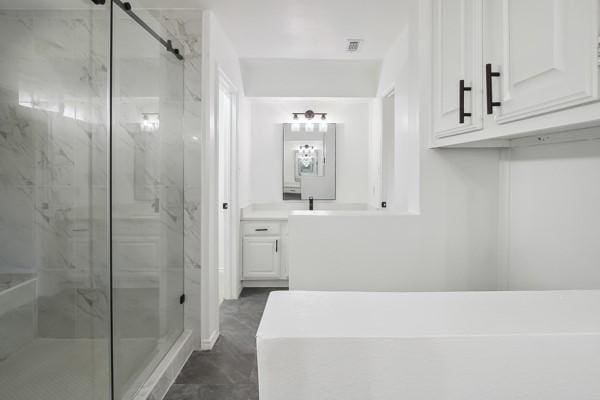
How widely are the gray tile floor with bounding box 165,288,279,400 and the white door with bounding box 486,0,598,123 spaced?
1981 mm

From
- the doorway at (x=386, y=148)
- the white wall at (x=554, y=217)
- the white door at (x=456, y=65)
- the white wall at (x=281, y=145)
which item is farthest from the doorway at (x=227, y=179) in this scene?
the white wall at (x=554, y=217)

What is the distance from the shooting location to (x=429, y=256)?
160cm

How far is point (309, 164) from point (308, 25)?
6.87ft

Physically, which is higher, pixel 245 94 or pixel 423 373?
pixel 245 94

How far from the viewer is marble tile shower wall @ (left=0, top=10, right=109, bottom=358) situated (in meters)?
1.35

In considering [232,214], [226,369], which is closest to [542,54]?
[226,369]

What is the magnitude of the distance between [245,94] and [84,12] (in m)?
2.44

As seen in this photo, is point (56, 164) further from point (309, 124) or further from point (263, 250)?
point (309, 124)

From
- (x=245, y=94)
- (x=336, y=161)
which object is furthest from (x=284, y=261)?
(x=245, y=94)

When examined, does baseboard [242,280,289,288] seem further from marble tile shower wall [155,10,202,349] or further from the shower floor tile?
the shower floor tile

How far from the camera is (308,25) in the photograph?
2914mm

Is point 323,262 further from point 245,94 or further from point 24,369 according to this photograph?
point 245,94

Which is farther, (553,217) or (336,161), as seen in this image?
(336,161)

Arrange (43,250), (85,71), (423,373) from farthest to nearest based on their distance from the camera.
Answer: (85,71), (43,250), (423,373)
